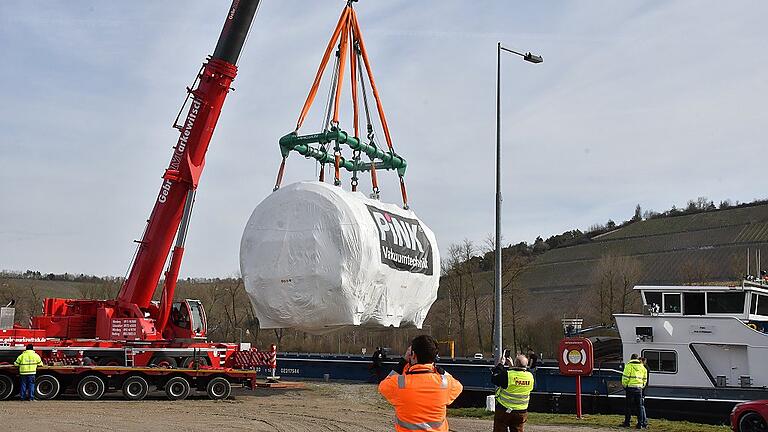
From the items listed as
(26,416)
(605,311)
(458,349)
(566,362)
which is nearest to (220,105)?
(26,416)

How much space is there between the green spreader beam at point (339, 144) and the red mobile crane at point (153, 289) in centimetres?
236

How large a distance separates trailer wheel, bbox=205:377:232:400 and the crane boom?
2331 millimetres

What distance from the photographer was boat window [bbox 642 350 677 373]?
19.1 meters

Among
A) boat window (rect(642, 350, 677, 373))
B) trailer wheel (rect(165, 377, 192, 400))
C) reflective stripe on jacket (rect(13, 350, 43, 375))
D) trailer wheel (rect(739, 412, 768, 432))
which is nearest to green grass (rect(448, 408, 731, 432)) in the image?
trailer wheel (rect(739, 412, 768, 432))

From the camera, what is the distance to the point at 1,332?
18.8 meters

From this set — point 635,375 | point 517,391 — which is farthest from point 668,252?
point 517,391

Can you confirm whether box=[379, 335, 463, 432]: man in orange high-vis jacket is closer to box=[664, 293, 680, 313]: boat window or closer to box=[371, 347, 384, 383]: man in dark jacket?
box=[664, 293, 680, 313]: boat window

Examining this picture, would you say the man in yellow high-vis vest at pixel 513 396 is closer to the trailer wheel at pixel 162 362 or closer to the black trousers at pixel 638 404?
the black trousers at pixel 638 404

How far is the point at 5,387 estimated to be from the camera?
61.3 ft

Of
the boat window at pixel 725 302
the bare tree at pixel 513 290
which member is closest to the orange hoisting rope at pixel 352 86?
the boat window at pixel 725 302

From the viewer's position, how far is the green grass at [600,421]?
1612cm

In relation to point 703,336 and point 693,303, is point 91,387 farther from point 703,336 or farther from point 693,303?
point 693,303

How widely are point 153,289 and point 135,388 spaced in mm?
2486

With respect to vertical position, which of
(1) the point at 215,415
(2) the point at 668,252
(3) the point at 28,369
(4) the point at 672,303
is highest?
(2) the point at 668,252
